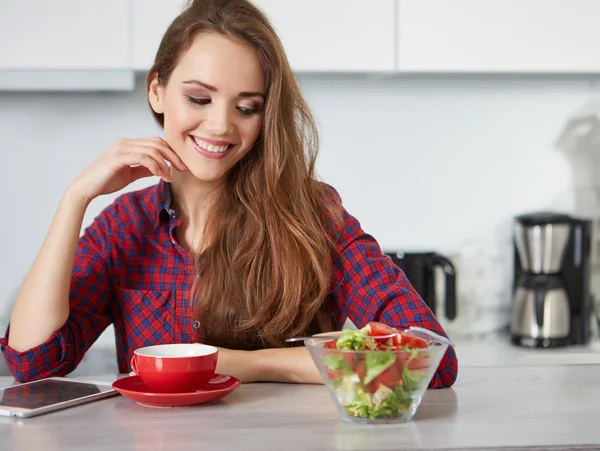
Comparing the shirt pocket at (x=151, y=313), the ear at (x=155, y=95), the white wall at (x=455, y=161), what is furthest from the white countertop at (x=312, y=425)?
the white wall at (x=455, y=161)

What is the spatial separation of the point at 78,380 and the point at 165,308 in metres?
0.39

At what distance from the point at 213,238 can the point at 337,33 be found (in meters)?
1.10

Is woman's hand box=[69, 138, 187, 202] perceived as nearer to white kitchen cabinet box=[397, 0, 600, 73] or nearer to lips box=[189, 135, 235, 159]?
lips box=[189, 135, 235, 159]

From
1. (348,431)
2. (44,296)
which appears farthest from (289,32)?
(348,431)

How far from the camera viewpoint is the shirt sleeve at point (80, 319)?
1562mm

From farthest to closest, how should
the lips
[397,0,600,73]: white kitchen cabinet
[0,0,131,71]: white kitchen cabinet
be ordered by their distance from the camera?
[397,0,600,73]: white kitchen cabinet
[0,0,131,71]: white kitchen cabinet
the lips

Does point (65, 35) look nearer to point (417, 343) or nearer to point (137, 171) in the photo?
point (137, 171)

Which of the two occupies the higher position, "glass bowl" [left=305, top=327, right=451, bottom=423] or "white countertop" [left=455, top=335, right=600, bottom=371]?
"glass bowl" [left=305, top=327, right=451, bottom=423]

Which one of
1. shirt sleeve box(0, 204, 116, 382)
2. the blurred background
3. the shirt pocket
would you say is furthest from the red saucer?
the blurred background

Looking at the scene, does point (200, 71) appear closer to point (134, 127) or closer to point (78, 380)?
point (78, 380)

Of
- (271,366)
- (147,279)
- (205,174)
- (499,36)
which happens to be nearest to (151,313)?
(147,279)

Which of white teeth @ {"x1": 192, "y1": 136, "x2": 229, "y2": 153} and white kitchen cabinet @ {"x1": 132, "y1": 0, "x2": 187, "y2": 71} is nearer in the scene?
white teeth @ {"x1": 192, "y1": 136, "x2": 229, "y2": 153}

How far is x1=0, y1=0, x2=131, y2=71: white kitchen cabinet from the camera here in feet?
8.29

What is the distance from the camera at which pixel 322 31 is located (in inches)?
103
